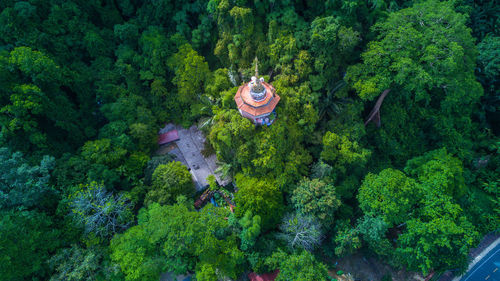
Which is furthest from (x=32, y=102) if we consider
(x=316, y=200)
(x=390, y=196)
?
(x=390, y=196)

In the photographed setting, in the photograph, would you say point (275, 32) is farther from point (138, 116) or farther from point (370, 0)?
point (138, 116)

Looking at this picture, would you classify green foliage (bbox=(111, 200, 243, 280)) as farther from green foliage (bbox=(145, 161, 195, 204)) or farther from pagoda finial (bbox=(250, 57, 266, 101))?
pagoda finial (bbox=(250, 57, 266, 101))

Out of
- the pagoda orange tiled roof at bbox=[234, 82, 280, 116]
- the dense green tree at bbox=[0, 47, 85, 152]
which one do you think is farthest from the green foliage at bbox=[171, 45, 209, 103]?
the dense green tree at bbox=[0, 47, 85, 152]

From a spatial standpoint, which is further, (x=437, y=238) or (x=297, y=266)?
(x=437, y=238)

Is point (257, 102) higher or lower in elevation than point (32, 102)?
higher

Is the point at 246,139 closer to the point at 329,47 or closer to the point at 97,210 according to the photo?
the point at 329,47

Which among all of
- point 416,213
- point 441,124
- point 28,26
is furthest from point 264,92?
point 28,26
